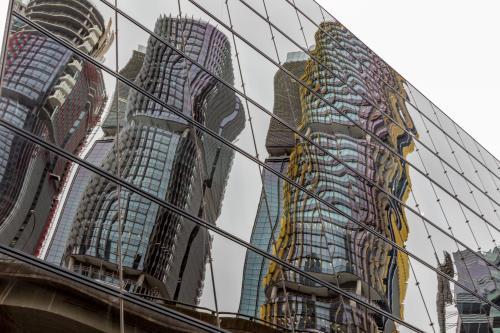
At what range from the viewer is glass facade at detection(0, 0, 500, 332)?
260 inches

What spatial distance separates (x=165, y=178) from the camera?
8.16 meters

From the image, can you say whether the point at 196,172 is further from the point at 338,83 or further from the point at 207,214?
the point at 338,83

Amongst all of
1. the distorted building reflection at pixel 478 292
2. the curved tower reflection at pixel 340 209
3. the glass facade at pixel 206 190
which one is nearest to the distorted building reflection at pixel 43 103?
the glass facade at pixel 206 190

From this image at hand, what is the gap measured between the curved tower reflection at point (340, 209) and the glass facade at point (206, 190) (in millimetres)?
44

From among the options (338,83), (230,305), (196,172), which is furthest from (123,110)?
(338,83)

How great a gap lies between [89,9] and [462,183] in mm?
13203

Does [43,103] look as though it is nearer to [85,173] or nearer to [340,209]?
[85,173]

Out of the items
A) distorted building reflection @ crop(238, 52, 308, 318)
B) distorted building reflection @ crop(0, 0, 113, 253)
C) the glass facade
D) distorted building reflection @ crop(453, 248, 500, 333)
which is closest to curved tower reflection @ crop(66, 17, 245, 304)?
the glass facade

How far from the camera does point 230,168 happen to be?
9.41 m

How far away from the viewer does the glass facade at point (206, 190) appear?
6598 mm

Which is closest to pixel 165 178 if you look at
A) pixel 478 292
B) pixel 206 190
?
pixel 206 190

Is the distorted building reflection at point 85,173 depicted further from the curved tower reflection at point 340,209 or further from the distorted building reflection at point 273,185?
the curved tower reflection at point 340,209

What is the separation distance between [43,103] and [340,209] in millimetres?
6168

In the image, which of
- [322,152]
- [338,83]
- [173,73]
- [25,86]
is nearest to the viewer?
[25,86]
